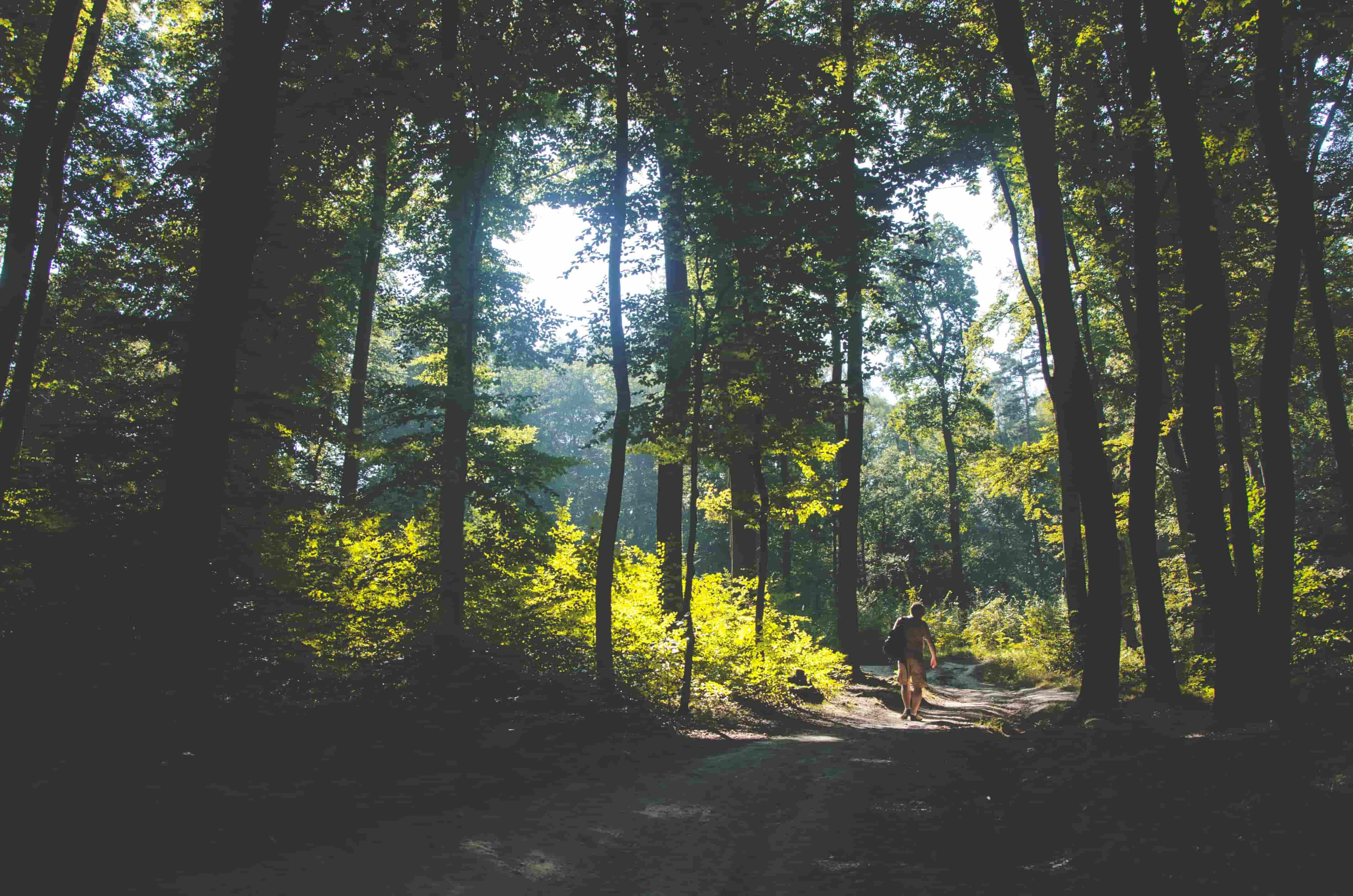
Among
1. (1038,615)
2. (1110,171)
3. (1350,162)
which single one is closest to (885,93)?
(1110,171)

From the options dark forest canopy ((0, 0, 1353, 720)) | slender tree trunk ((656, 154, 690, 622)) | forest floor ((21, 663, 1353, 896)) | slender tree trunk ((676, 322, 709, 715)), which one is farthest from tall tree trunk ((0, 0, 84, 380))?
slender tree trunk ((676, 322, 709, 715))

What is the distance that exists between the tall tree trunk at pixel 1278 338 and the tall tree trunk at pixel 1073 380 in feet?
5.47

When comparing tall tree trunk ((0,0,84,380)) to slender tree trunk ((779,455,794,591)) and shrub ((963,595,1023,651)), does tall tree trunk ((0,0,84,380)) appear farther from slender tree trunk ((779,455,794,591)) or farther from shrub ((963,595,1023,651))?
shrub ((963,595,1023,651))

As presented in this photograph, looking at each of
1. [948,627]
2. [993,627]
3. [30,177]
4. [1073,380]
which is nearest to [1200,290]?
[1073,380]

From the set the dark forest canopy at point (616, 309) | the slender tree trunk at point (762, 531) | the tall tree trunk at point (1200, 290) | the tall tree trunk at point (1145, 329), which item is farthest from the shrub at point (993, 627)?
the tall tree trunk at point (1200, 290)

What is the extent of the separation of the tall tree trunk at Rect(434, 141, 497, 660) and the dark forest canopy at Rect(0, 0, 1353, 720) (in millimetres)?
72

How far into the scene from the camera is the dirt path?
3846mm

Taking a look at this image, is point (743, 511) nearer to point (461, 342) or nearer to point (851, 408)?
point (851, 408)

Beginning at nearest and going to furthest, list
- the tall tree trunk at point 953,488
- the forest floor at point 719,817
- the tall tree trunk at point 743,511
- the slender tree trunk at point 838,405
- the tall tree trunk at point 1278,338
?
the forest floor at point 719,817
the tall tree trunk at point 1278,338
the tall tree trunk at point 743,511
the slender tree trunk at point 838,405
the tall tree trunk at point 953,488

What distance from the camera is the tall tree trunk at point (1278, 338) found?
7625mm

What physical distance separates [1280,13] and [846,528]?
39.3 ft

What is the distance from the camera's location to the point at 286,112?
9.04 m

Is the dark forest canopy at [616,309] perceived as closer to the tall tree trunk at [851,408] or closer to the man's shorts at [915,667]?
the tall tree trunk at [851,408]

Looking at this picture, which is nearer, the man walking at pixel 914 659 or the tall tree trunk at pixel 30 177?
the tall tree trunk at pixel 30 177
